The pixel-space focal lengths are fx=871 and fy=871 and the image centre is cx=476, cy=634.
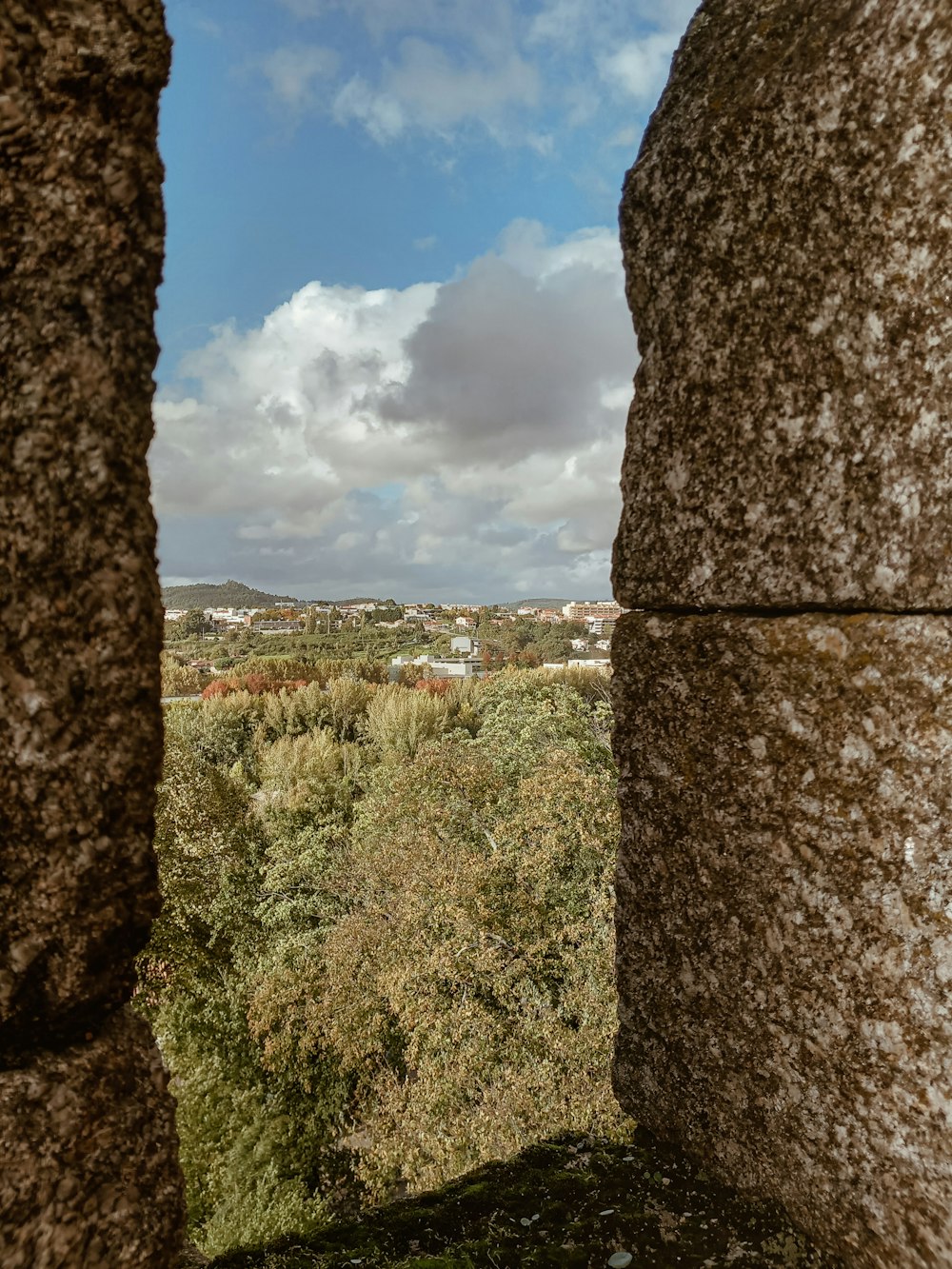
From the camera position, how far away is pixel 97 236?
1.65 m

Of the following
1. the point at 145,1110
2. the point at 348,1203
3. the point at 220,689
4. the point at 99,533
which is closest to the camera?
the point at 99,533

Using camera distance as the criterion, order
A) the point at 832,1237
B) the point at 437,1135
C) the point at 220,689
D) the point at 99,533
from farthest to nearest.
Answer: the point at 220,689 < the point at 437,1135 < the point at 832,1237 < the point at 99,533

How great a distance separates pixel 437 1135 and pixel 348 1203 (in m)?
5.48

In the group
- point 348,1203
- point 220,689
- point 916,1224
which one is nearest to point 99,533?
point 916,1224

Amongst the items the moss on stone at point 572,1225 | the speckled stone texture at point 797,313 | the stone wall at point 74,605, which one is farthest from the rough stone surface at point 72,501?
the moss on stone at point 572,1225

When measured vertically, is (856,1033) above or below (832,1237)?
above

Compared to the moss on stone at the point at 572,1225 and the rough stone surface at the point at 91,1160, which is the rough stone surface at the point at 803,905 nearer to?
the moss on stone at the point at 572,1225

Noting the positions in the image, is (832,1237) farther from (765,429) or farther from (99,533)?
(99,533)

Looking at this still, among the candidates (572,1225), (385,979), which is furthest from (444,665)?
(572,1225)

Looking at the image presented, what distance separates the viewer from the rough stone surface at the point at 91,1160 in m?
1.58

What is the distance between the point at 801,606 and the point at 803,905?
0.79 m

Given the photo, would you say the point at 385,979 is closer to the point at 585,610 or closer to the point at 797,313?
the point at 797,313

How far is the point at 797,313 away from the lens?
227 cm

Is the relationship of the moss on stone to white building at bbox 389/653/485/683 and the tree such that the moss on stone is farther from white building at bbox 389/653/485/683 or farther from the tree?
the tree
